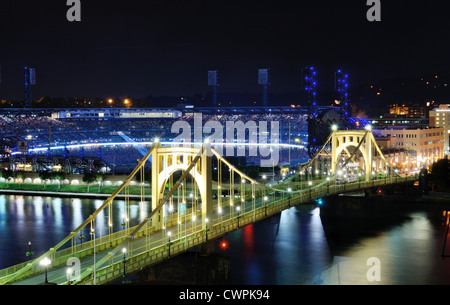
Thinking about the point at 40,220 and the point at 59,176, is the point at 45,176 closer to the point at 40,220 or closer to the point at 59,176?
the point at 59,176

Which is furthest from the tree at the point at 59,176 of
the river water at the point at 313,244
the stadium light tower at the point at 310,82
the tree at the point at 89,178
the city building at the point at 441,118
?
the city building at the point at 441,118

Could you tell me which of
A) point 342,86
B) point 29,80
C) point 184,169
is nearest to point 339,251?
point 184,169

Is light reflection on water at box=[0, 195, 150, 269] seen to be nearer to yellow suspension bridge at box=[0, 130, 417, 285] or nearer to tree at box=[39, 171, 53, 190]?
tree at box=[39, 171, 53, 190]

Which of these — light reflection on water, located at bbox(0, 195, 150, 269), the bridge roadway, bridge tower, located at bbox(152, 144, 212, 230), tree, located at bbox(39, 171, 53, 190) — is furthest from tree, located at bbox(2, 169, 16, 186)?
bridge tower, located at bbox(152, 144, 212, 230)

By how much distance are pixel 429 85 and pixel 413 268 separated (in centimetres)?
7722

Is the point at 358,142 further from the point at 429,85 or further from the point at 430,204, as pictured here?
the point at 429,85

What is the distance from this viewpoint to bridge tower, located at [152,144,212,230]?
41.2 feet

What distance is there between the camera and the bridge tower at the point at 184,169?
12.5 meters

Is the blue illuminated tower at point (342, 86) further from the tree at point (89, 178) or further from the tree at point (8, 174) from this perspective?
the tree at point (8, 174)

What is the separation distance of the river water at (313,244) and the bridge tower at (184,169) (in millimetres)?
2262

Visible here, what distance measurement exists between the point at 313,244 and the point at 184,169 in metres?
6.63

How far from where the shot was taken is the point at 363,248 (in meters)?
17.6

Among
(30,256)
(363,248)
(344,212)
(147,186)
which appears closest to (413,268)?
(363,248)
